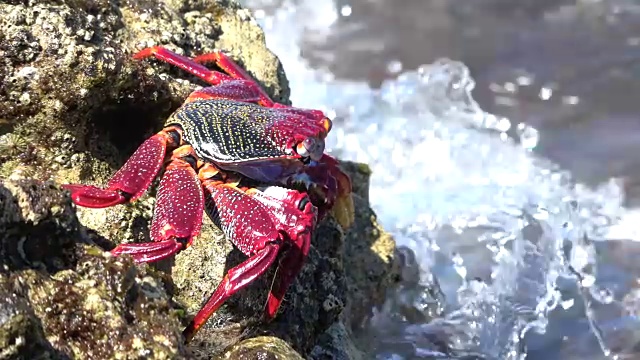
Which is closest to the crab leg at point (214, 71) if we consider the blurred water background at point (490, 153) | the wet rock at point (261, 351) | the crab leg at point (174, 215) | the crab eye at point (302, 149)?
the crab eye at point (302, 149)

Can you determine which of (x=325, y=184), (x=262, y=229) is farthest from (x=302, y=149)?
(x=262, y=229)

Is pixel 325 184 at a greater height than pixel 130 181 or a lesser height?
greater

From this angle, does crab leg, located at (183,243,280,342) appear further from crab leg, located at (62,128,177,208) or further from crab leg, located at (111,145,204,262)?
crab leg, located at (62,128,177,208)

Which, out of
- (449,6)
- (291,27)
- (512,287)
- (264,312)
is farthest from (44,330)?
(449,6)

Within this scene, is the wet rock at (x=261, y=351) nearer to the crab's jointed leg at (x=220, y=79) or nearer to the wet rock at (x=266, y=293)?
the wet rock at (x=266, y=293)

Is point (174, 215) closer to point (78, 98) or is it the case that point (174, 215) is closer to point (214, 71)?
point (78, 98)

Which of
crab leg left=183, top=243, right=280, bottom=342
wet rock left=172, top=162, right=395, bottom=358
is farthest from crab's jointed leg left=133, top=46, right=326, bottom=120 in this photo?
crab leg left=183, top=243, right=280, bottom=342

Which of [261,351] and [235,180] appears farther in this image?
[235,180]

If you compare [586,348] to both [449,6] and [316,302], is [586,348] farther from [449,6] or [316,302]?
[449,6]

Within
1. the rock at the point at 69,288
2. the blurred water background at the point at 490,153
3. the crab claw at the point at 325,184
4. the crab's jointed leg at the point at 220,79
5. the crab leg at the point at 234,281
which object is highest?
the blurred water background at the point at 490,153
